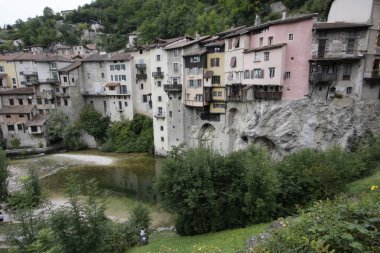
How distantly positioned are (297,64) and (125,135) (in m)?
36.5

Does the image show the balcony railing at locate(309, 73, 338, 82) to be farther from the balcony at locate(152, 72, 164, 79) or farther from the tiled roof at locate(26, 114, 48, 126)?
the tiled roof at locate(26, 114, 48, 126)

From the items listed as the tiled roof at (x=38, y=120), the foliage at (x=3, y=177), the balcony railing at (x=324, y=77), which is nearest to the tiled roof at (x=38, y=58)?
the tiled roof at (x=38, y=120)

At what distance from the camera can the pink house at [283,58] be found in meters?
28.6

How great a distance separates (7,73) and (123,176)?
47.0m

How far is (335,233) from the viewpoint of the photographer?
5879 mm

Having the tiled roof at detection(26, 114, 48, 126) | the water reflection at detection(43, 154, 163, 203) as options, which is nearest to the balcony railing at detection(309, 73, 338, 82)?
the water reflection at detection(43, 154, 163, 203)

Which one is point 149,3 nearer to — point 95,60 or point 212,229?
point 95,60

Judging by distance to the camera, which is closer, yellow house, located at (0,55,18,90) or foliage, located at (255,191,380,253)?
foliage, located at (255,191,380,253)

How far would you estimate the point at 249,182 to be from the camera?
17281mm

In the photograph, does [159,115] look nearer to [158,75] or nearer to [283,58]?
[158,75]

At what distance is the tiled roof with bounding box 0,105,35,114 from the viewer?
53116mm

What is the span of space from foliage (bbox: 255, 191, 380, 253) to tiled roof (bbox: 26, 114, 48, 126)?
57.4 m

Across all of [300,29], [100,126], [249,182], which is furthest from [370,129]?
[100,126]

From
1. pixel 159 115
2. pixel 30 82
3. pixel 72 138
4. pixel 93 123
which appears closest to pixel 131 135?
pixel 93 123
